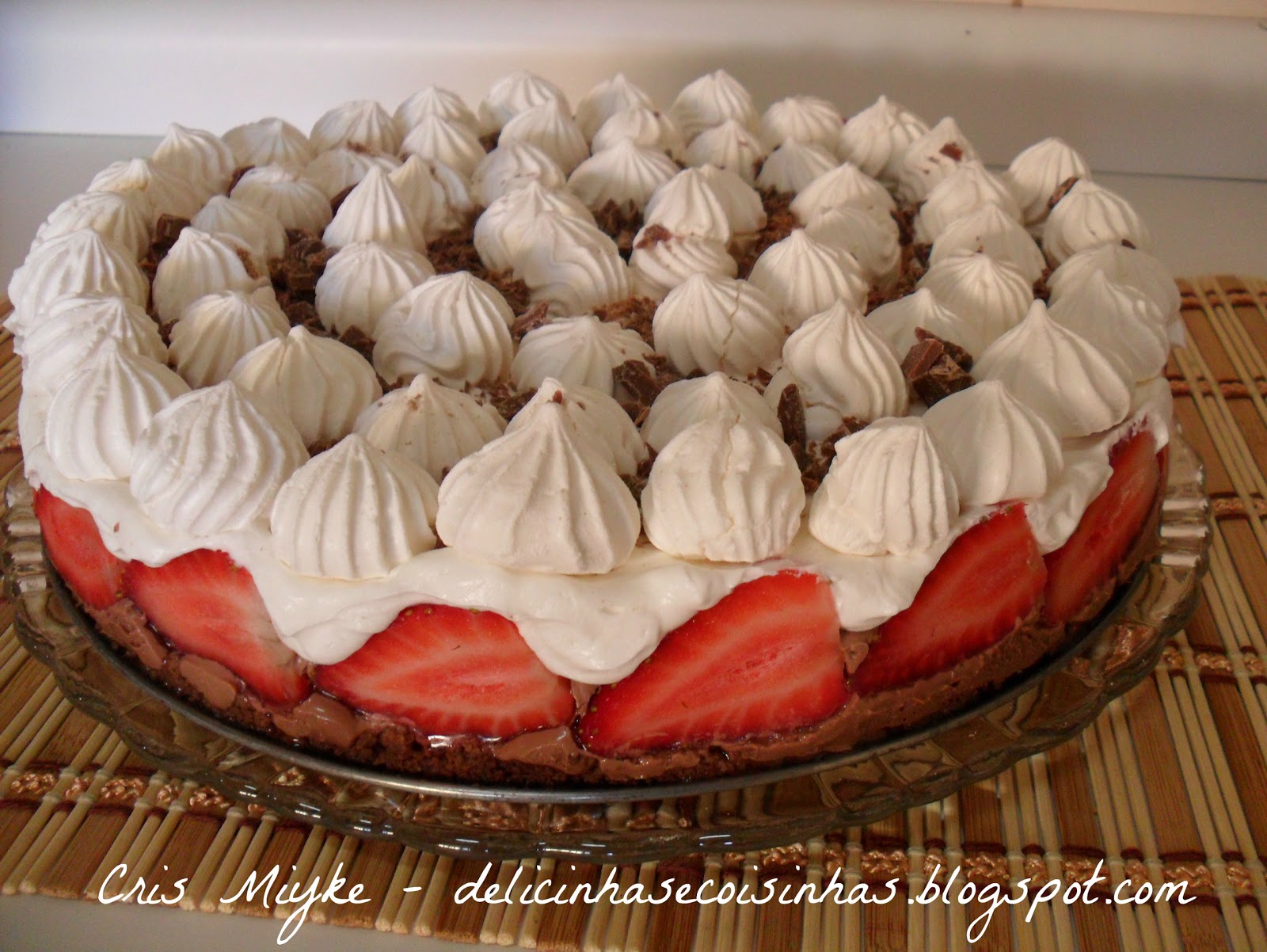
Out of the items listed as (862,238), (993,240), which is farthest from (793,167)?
(993,240)

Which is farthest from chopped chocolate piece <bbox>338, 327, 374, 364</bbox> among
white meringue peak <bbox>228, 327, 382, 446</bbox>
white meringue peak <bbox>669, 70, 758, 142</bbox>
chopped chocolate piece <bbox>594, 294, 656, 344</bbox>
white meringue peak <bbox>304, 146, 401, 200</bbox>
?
white meringue peak <bbox>669, 70, 758, 142</bbox>

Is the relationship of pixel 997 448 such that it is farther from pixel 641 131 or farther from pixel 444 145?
pixel 444 145

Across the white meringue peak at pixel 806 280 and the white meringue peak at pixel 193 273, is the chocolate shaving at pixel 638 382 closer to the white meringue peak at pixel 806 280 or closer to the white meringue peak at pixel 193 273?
the white meringue peak at pixel 806 280

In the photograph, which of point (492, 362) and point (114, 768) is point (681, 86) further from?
point (114, 768)

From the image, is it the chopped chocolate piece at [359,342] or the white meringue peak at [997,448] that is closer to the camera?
the white meringue peak at [997,448]

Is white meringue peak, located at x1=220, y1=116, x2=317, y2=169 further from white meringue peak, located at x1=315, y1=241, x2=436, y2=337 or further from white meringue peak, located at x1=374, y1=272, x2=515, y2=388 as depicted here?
white meringue peak, located at x1=374, y1=272, x2=515, y2=388

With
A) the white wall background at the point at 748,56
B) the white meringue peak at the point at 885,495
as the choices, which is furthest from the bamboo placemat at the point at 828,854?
the white wall background at the point at 748,56
